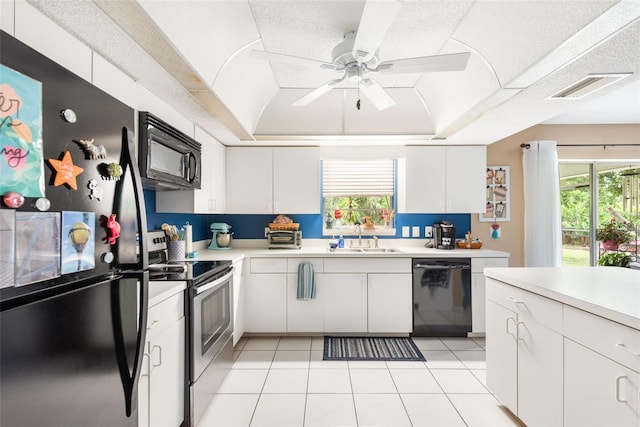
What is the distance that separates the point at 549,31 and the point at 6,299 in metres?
2.42

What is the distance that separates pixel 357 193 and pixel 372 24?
274cm

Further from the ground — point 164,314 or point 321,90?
point 321,90

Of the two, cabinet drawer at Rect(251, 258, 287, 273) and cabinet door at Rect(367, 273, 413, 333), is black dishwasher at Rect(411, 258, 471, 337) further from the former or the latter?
cabinet drawer at Rect(251, 258, 287, 273)

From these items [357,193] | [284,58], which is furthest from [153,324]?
[357,193]

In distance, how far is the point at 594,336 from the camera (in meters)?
1.36

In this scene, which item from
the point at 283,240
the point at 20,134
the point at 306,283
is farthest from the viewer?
the point at 283,240

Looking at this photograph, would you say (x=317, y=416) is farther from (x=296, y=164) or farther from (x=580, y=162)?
(x=580, y=162)

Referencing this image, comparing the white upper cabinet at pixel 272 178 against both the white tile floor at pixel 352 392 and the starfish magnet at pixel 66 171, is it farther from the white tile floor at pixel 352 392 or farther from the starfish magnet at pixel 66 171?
the starfish magnet at pixel 66 171

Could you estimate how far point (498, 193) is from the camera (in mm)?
3998

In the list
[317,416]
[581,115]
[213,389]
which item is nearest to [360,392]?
[317,416]

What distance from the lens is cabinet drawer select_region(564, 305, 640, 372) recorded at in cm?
119

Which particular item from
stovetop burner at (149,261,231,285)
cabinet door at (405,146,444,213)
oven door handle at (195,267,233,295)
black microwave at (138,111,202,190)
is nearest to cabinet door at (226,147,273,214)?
black microwave at (138,111,202,190)

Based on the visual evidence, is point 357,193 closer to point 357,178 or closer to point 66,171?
point 357,178

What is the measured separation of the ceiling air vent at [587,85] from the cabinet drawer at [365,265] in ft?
6.36
